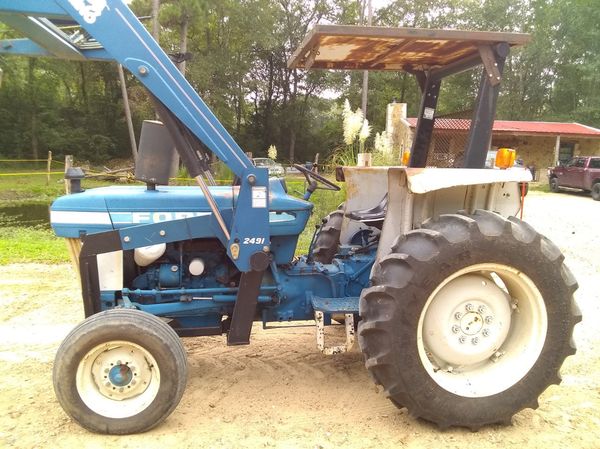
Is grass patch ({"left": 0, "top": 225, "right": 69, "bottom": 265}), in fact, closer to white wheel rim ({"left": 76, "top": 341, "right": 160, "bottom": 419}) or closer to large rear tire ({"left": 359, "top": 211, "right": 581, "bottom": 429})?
white wheel rim ({"left": 76, "top": 341, "right": 160, "bottom": 419})

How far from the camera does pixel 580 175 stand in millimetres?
19812

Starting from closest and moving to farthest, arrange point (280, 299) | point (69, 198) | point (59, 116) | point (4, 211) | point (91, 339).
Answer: point (91, 339), point (69, 198), point (280, 299), point (4, 211), point (59, 116)

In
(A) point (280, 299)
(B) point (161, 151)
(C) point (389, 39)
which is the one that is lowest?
(A) point (280, 299)

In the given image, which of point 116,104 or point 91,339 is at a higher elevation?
point 116,104

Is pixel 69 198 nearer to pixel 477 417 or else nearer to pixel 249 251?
pixel 249 251

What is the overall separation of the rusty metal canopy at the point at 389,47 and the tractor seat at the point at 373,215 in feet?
3.36

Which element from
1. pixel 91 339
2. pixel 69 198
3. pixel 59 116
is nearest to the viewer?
pixel 91 339

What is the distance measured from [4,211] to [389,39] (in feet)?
44.8

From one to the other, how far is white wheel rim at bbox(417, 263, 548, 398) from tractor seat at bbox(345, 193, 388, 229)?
34.6 inches

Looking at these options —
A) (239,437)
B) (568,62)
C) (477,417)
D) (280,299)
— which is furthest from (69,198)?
(568,62)

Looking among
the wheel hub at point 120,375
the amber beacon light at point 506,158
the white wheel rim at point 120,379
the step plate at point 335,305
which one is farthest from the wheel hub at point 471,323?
the wheel hub at point 120,375

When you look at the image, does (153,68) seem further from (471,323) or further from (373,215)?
(471,323)

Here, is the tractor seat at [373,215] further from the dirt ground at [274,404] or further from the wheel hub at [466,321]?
the dirt ground at [274,404]

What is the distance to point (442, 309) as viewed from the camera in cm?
300
